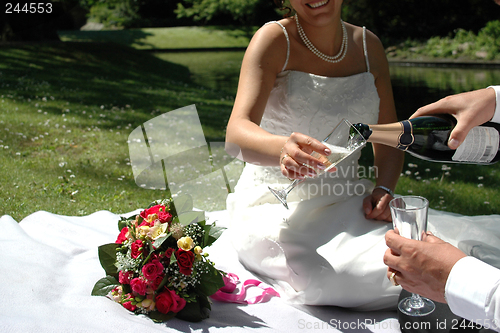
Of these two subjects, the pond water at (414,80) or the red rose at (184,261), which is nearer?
the red rose at (184,261)

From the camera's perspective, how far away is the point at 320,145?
2135 millimetres

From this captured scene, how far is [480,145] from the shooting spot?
2.34 metres

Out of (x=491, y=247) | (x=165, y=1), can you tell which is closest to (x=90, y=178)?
(x=491, y=247)

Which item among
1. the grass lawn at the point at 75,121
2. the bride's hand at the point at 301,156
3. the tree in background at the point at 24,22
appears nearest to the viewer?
the bride's hand at the point at 301,156

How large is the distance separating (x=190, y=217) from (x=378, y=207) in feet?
3.98

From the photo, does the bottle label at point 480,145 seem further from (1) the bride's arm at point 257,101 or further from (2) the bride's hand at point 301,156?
(1) the bride's arm at point 257,101

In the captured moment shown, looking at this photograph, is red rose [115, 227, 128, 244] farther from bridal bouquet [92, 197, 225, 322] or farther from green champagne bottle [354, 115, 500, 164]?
green champagne bottle [354, 115, 500, 164]

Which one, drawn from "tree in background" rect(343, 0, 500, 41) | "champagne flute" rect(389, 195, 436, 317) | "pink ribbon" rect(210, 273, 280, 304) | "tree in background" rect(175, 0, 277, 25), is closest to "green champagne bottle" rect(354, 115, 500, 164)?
"champagne flute" rect(389, 195, 436, 317)

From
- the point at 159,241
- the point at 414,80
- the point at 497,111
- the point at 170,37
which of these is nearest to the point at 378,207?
the point at 497,111

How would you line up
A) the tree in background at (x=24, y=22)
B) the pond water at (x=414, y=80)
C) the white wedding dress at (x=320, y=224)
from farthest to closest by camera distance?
the tree in background at (x=24, y=22) → the pond water at (x=414, y=80) → the white wedding dress at (x=320, y=224)

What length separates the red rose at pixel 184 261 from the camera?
2453 mm

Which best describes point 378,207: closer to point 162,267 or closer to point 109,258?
point 162,267

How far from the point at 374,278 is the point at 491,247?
67 centimetres

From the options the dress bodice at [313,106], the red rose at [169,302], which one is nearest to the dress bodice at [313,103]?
the dress bodice at [313,106]
